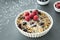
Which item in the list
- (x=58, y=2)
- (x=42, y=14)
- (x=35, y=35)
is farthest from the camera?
(x=58, y=2)

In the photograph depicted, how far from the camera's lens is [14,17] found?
1.24 m

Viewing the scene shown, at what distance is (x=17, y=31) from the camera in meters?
1.14

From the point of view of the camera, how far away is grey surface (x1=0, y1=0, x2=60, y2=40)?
110 centimetres

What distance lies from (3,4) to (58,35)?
1.74 ft

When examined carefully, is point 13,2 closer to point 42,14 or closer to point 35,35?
point 42,14

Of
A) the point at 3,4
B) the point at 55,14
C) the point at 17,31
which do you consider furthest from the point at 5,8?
the point at 55,14

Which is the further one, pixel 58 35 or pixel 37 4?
pixel 37 4

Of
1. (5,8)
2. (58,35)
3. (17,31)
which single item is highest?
(5,8)

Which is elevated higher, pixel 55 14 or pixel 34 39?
pixel 55 14

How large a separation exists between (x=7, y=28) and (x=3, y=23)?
2.4 inches

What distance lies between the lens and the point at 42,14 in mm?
1193

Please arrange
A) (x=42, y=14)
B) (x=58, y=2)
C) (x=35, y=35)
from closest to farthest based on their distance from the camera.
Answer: (x=35, y=35)
(x=42, y=14)
(x=58, y=2)

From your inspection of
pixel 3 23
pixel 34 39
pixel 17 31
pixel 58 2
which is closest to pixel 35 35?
pixel 34 39

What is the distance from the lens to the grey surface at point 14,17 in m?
1.10
